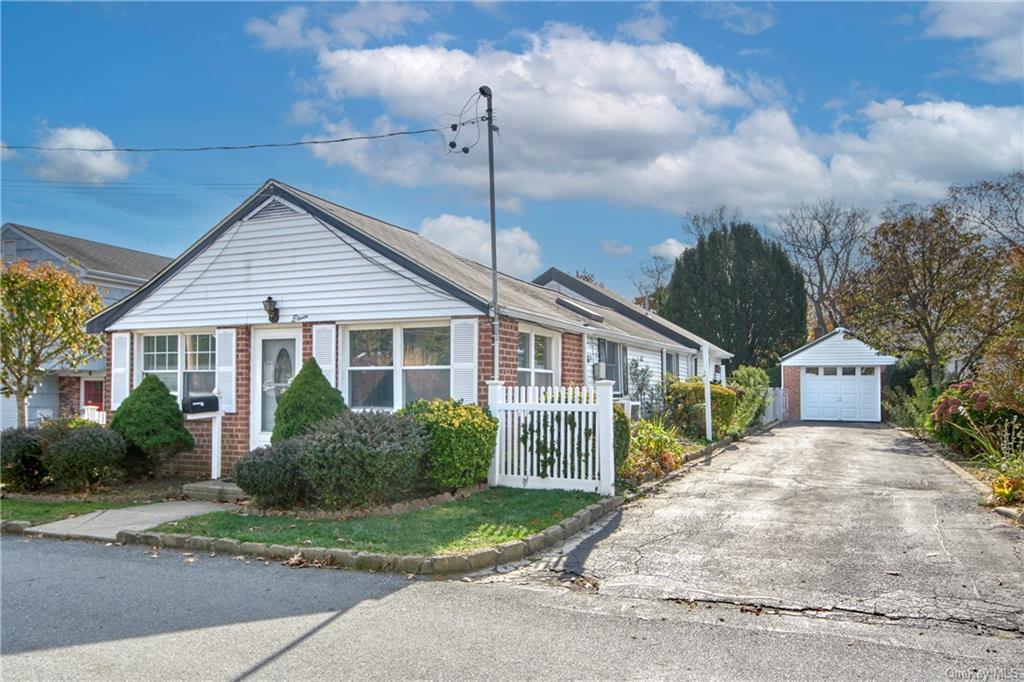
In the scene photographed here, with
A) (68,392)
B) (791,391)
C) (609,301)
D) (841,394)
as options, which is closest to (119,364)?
(68,392)

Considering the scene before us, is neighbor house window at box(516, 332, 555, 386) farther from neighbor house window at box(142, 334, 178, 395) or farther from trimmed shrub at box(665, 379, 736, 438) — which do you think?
neighbor house window at box(142, 334, 178, 395)

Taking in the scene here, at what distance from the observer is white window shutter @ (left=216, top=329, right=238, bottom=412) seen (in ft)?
42.1

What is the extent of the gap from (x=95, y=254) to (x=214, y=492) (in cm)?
1835

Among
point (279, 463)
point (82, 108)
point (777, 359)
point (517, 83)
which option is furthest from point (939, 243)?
point (82, 108)

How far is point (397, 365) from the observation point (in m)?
11.9

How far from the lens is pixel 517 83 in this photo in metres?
12.6

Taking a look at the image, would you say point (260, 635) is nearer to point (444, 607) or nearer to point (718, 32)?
point (444, 607)

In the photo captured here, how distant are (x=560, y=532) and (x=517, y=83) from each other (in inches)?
316

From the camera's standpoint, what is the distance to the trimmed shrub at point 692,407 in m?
18.3

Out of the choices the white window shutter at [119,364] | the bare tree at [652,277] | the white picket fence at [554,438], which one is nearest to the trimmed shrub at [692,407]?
the white picket fence at [554,438]

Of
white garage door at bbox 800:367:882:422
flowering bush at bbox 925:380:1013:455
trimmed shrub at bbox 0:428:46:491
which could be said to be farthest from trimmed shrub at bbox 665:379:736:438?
white garage door at bbox 800:367:882:422

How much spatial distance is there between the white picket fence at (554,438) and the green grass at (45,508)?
5306 millimetres

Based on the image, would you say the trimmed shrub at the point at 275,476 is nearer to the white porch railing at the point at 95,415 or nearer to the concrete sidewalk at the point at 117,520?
the concrete sidewalk at the point at 117,520

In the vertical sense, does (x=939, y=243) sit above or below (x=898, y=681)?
above
